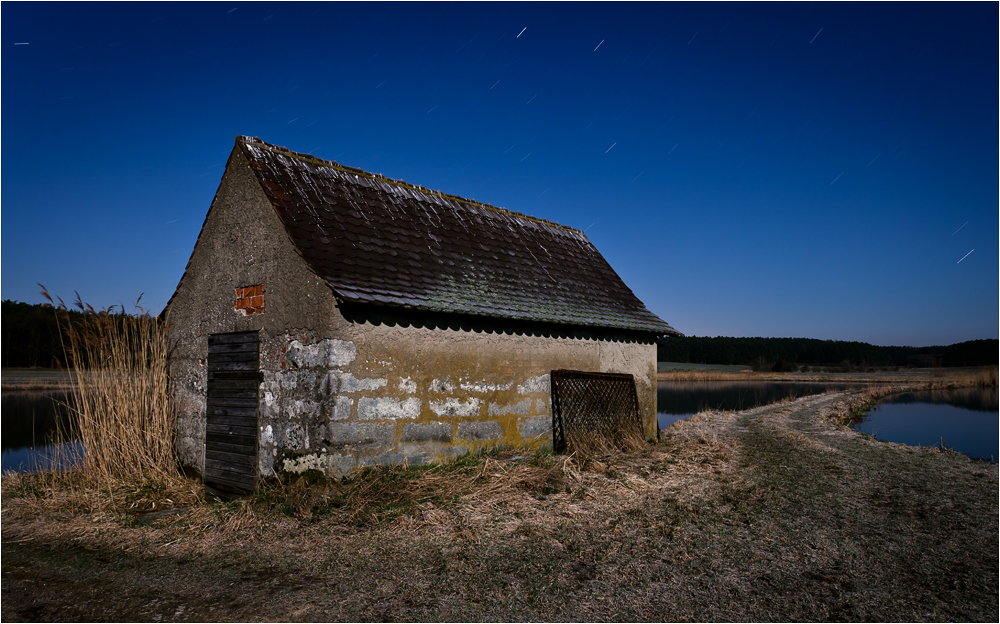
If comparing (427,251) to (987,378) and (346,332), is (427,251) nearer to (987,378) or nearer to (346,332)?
(346,332)

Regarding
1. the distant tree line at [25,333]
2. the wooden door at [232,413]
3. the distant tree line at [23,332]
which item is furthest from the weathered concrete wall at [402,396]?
the distant tree line at [23,332]

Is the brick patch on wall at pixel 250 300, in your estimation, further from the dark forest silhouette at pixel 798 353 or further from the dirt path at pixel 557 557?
the dark forest silhouette at pixel 798 353

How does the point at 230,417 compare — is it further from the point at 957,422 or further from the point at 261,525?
the point at 957,422

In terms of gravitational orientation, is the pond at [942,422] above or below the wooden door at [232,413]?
below

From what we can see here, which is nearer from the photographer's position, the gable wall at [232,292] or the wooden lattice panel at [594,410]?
the gable wall at [232,292]

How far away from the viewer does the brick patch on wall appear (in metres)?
7.20

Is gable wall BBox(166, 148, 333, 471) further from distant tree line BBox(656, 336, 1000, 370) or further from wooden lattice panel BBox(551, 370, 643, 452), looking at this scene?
distant tree line BBox(656, 336, 1000, 370)

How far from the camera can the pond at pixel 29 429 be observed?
804 centimetres

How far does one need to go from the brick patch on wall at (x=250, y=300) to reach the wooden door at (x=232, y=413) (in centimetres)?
29

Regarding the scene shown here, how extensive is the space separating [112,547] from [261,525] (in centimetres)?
123

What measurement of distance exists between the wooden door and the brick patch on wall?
29 cm

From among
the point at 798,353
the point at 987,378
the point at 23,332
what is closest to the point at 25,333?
the point at 23,332

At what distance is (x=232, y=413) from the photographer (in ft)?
23.7

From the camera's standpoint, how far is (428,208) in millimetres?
9781
